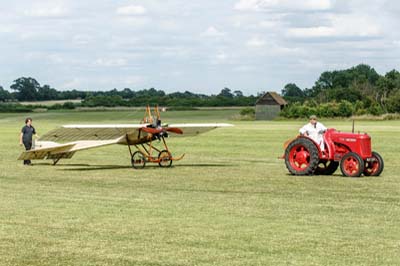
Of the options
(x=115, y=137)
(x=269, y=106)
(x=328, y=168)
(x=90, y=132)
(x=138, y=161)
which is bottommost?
(x=269, y=106)

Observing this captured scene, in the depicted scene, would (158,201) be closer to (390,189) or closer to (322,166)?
(390,189)

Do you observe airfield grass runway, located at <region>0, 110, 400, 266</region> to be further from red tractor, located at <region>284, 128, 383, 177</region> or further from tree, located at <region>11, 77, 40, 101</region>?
tree, located at <region>11, 77, 40, 101</region>

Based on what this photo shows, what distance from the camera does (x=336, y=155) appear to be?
19.0 m

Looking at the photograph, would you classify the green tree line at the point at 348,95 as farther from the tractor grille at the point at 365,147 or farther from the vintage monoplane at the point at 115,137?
the tractor grille at the point at 365,147

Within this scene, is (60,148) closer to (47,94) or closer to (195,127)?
(195,127)

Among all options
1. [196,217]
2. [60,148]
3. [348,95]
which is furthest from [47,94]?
[196,217]

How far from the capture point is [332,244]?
10258 mm

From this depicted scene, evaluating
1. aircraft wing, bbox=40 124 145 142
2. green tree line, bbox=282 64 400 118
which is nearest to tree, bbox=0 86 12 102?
green tree line, bbox=282 64 400 118

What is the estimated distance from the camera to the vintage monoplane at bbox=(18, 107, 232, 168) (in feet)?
73.1

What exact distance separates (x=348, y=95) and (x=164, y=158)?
89.1 meters

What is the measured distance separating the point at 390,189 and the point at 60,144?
9694 mm

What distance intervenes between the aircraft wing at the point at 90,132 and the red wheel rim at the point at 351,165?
5820mm

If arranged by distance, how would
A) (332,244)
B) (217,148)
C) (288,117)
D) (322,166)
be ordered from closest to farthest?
(332,244), (322,166), (217,148), (288,117)

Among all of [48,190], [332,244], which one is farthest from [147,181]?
[332,244]
